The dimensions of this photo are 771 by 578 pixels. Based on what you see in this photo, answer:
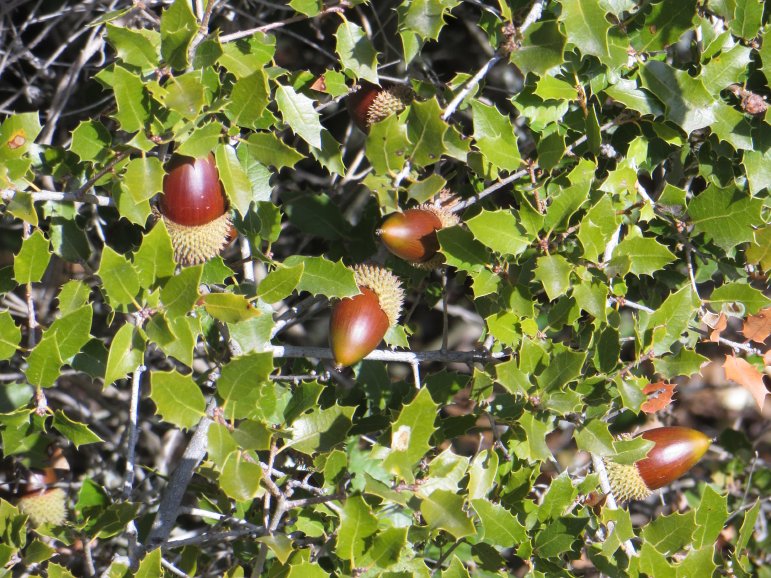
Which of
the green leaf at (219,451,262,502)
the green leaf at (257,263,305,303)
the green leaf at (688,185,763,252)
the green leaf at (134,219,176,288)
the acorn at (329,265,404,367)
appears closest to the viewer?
the green leaf at (219,451,262,502)

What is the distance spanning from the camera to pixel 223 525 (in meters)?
1.82

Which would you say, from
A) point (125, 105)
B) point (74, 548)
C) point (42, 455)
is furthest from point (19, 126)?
point (74, 548)

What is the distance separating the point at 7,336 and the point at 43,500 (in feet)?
2.56

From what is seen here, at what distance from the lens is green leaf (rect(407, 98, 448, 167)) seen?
61.7 inches

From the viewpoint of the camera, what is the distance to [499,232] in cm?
159

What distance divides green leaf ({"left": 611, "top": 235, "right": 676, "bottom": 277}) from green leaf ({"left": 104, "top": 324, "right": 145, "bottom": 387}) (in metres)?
0.96

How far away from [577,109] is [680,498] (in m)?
1.68

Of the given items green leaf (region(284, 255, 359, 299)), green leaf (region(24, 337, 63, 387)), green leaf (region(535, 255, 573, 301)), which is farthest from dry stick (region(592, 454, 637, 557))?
green leaf (region(24, 337, 63, 387))

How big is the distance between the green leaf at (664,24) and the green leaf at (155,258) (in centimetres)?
106

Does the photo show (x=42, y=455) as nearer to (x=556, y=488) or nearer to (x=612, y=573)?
(x=556, y=488)

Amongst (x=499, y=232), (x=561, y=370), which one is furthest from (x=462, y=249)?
(x=561, y=370)

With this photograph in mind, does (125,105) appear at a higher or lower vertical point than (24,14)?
higher

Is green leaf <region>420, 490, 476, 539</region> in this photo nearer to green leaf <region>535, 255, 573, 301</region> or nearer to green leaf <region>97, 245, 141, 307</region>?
green leaf <region>535, 255, 573, 301</region>

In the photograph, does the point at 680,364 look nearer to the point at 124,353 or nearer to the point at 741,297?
the point at 741,297
